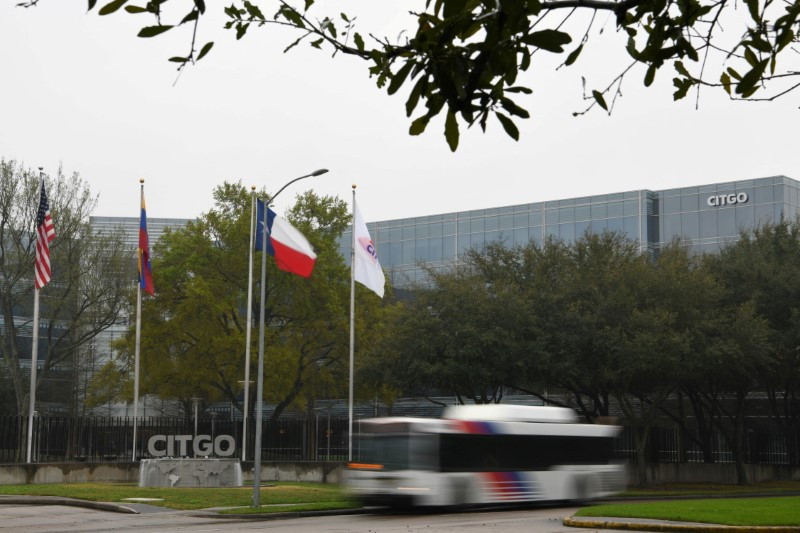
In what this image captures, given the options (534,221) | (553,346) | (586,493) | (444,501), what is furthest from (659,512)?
(534,221)

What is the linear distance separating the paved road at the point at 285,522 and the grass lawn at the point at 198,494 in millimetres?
1972

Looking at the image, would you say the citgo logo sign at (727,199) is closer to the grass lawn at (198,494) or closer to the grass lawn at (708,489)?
the grass lawn at (708,489)

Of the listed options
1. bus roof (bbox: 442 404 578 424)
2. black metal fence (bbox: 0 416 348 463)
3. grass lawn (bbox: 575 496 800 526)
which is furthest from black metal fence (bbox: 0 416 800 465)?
grass lawn (bbox: 575 496 800 526)

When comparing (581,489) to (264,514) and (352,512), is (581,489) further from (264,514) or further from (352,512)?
(264,514)

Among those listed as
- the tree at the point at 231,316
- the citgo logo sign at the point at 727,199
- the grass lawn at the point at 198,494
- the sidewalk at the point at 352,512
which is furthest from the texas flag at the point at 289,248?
the citgo logo sign at the point at 727,199

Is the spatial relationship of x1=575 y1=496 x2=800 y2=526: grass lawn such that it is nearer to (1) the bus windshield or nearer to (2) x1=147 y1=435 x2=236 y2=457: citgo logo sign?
(1) the bus windshield

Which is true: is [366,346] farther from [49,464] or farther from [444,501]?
[444,501]

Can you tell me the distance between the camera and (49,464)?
125 ft

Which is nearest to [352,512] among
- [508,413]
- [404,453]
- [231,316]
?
Answer: [404,453]

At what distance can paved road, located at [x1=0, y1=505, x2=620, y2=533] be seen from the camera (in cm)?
2183

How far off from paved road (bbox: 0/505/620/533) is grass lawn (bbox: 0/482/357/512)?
197cm

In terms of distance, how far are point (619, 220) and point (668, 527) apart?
6363 centimetres

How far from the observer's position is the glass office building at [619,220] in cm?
7888

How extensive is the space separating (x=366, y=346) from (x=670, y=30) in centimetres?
4891
